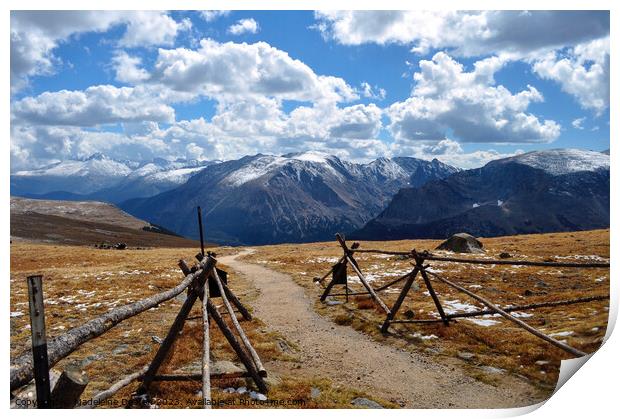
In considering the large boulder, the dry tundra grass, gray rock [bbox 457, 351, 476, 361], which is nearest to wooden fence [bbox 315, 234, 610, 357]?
gray rock [bbox 457, 351, 476, 361]

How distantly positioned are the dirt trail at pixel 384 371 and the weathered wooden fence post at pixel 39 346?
7038mm

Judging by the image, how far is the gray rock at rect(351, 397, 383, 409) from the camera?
10062 millimetres

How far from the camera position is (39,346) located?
258 inches

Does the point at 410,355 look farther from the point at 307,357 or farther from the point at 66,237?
the point at 66,237

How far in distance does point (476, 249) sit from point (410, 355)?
38.3 meters

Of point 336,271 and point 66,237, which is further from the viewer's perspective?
point 66,237

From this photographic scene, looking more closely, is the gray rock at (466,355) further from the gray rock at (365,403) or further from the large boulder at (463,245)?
the large boulder at (463,245)

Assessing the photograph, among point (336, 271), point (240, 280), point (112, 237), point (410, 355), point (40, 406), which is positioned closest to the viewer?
point (40, 406)

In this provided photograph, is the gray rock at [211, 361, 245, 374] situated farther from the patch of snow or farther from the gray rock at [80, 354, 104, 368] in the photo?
the patch of snow

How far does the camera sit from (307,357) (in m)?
13.7

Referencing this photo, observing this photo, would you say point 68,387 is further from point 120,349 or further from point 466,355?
point 466,355

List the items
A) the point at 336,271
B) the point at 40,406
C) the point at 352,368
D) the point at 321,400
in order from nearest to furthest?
the point at 40,406 → the point at 321,400 → the point at 352,368 → the point at 336,271
